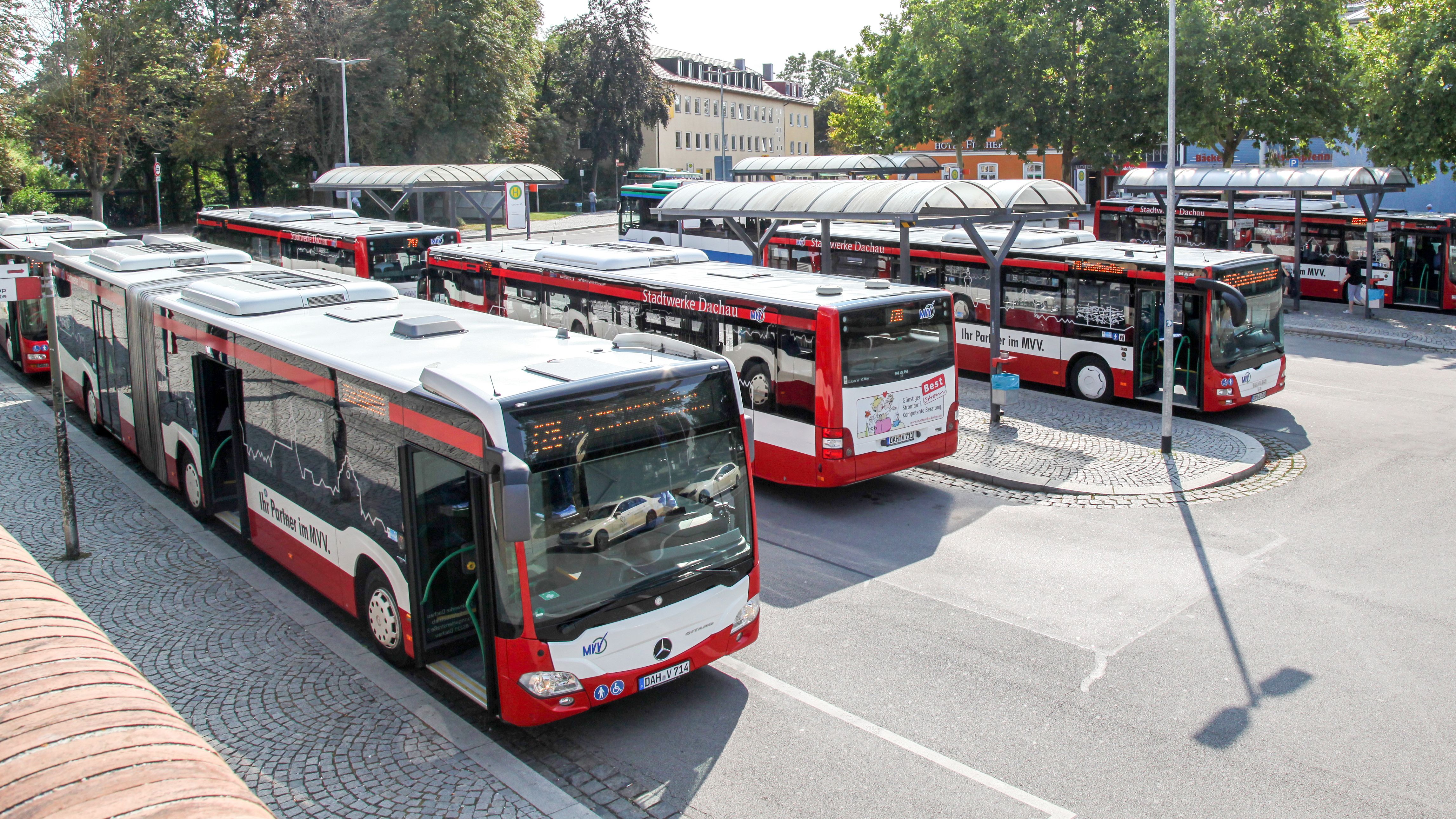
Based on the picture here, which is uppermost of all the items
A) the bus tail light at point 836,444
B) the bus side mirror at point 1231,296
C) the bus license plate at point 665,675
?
the bus side mirror at point 1231,296

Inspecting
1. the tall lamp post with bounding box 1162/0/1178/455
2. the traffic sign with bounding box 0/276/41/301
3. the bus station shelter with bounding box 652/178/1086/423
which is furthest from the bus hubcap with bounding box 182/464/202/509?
the tall lamp post with bounding box 1162/0/1178/455

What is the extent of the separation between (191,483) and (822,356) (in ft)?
22.8

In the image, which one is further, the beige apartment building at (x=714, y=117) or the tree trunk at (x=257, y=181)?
the beige apartment building at (x=714, y=117)

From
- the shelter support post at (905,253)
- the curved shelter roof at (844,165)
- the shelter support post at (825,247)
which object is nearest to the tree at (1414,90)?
the curved shelter roof at (844,165)

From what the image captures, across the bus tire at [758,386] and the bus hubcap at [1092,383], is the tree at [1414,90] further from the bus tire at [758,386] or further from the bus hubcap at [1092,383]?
the bus tire at [758,386]

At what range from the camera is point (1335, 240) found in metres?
27.7

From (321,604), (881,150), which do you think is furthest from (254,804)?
(881,150)

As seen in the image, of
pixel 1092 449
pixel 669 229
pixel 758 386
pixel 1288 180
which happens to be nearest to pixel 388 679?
pixel 758 386

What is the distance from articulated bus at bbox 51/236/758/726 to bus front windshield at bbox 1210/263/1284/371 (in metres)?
10.9

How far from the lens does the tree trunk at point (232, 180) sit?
57.9 meters

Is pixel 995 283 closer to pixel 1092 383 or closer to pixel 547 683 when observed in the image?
pixel 1092 383

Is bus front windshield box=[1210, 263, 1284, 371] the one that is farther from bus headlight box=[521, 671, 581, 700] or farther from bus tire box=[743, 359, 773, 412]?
bus headlight box=[521, 671, 581, 700]

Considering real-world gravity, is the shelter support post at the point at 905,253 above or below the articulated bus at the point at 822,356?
above

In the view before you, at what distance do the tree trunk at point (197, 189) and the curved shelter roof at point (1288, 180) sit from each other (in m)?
48.4
